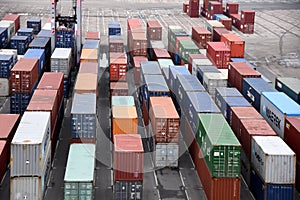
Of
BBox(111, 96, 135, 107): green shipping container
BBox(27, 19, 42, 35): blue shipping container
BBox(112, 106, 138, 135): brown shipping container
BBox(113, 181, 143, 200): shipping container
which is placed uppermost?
BBox(27, 19, 42, 35): blue shipping container

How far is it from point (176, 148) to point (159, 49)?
30.6 metres

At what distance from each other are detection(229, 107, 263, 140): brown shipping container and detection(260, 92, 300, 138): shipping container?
174cm

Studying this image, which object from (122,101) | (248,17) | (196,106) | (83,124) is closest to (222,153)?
(196,106)

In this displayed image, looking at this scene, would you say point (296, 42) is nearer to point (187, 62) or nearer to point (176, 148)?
point (187, 62)

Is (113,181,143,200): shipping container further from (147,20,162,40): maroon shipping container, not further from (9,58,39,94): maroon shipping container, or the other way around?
(147,20,162,40): maroon shipping container

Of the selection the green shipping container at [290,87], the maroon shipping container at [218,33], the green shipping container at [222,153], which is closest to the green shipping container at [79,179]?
the green shipping container at [222,153]

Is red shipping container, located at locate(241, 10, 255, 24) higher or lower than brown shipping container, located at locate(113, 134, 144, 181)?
higher

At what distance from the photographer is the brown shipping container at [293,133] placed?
44.2 meters

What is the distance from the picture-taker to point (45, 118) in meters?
44.9

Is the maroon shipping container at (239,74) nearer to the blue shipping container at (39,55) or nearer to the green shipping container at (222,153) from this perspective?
the green shipping container at (222,153)

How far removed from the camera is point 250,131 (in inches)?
1747

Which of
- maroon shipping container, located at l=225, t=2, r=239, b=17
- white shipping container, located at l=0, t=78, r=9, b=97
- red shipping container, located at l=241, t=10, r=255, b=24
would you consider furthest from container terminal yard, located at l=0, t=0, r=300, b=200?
maroon shipping container, located at l=225, t=2, r=239, b=17

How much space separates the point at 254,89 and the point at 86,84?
15.8 meters

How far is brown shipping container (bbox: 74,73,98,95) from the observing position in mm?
53594
